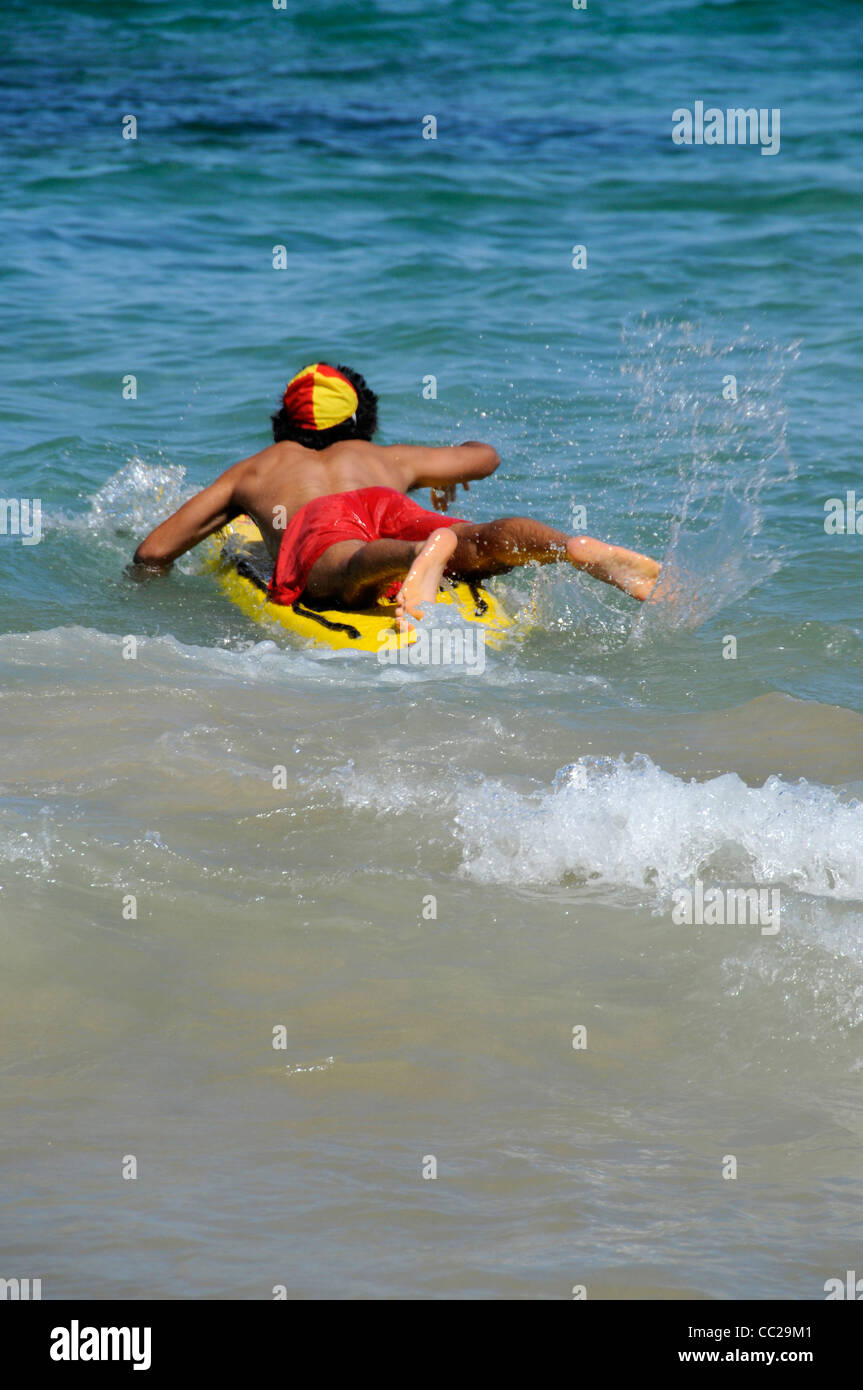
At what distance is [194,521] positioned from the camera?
6477 mm

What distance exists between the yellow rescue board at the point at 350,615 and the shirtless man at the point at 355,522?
7cm

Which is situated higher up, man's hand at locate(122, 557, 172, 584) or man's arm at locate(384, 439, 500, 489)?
man's arm at locate(384, 439, 500, 489)

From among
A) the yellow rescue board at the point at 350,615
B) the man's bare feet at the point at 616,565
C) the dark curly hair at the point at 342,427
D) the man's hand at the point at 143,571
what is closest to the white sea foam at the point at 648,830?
the yellow rescue board at the point at 350,615

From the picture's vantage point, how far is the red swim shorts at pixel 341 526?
19.7 ft

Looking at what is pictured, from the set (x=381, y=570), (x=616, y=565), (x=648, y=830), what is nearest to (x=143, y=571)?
(x=381, y=570)

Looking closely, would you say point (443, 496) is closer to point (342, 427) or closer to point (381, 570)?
point (342, 427)

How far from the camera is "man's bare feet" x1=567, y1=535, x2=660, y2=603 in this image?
5.76 meters

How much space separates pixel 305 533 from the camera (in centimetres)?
608

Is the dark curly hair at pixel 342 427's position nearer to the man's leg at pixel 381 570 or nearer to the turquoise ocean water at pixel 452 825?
the man's leg at pixel 381 570

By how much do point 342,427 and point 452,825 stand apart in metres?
2.96

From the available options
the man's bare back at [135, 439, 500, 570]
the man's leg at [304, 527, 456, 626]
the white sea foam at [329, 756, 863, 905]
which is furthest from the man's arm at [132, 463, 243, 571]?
the white sea foam at [329, 756, 863, 905]

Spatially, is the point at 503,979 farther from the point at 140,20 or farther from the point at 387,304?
the point at 140,20

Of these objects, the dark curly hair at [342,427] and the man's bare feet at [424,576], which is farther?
the dark curly hair at [342,427]

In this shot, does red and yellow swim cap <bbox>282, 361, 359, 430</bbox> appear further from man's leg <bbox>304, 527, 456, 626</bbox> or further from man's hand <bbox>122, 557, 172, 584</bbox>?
man's hand <bbox>122, 557, 172, 584</bbox>
